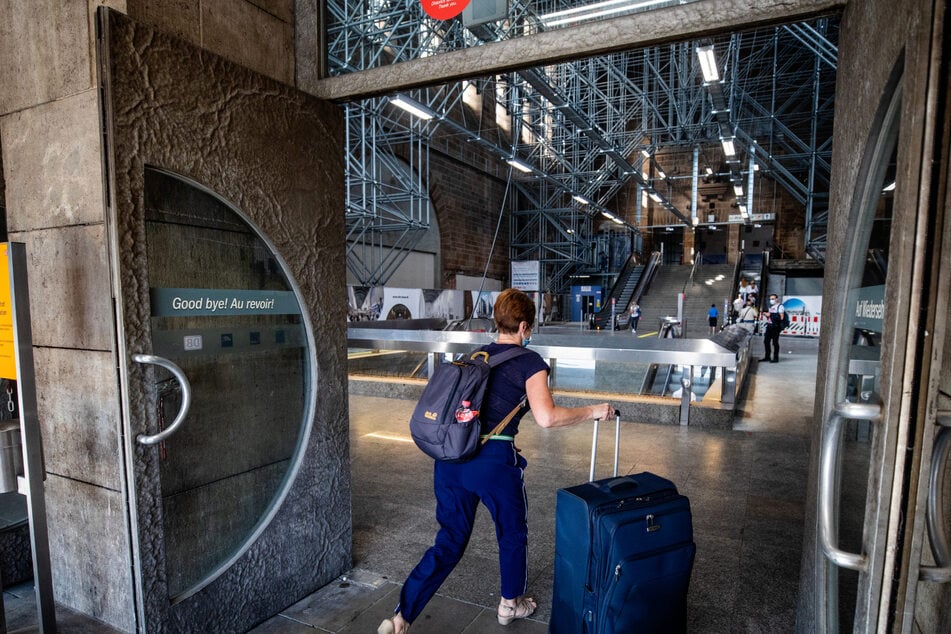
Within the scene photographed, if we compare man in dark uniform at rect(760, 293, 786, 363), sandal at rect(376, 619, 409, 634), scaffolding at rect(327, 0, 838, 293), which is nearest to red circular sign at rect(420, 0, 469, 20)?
sandal at rect(376, 619, 409, 634)

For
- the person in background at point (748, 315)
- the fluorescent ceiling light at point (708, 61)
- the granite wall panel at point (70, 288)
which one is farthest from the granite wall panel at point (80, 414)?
the person in background at point (748, 315)

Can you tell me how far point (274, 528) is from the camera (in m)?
2.38

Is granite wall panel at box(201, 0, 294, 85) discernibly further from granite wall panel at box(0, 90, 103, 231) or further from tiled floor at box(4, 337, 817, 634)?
tiled floor at box(4, 337, 817, 634)

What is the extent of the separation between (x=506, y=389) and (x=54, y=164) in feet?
5.95

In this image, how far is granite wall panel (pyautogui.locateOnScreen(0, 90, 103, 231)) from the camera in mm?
1795

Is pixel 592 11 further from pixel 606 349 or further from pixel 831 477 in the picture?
pixel 606 349

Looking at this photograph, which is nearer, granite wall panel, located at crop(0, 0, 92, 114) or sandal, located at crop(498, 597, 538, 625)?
granite wall panel, located at crop(0, 0, 92, 114)

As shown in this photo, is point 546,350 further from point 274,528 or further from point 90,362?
point 90,362

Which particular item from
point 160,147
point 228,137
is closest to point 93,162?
point 160,147

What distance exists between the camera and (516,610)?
2.33 meters

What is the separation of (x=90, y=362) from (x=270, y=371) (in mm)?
674

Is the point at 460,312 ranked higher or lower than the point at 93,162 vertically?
lower

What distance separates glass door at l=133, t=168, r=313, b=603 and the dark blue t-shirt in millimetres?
946

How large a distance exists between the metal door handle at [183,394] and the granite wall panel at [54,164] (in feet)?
1.61
